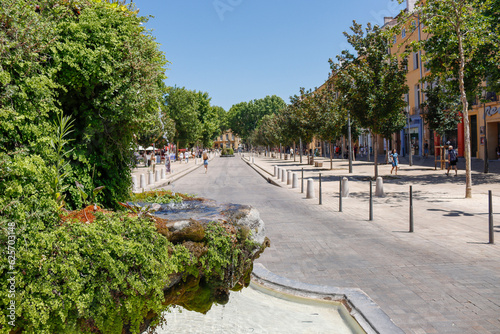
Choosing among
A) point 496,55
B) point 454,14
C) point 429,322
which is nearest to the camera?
point 429,322

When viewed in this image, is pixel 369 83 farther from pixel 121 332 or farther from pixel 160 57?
pixel 121 332

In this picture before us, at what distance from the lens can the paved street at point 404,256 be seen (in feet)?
16.1

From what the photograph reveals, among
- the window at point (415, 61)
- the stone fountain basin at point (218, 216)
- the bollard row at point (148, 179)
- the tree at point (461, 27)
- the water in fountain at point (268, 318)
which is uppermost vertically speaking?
the window at point (415, 61)

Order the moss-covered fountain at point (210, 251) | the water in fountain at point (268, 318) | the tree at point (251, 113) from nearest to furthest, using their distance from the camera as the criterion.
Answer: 1. the moss-covered fountain at point (210, 251)
2. the water in fountain at point (268, 318)
3. the tree at point (251, 113)

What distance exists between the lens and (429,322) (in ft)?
14.9

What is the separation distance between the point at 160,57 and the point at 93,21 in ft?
2.79

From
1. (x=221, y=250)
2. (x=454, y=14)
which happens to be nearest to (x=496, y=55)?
(x=454, y=14)

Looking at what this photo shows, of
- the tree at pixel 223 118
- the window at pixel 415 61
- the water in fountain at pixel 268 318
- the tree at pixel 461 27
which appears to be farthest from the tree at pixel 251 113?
the water in fountain at pixel 268 318

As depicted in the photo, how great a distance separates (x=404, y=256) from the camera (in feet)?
24.3

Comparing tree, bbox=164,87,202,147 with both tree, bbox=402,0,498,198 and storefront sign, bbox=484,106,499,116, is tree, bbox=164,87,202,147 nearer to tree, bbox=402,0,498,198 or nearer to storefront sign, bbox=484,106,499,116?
storefront sign, bbox=484,106,499,116

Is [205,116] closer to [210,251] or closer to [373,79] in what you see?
[373,79]

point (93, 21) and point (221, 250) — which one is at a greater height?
point (93, 21)

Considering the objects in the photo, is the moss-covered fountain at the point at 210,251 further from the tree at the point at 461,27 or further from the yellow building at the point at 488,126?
the yellow building at the point at 488,126

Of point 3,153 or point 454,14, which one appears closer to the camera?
point 3,153
